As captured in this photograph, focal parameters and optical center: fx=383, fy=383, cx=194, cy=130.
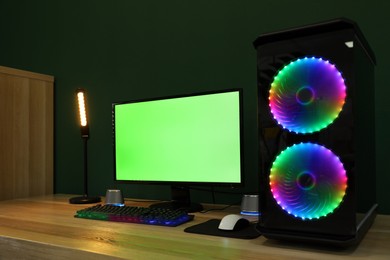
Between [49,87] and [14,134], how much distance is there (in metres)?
0.30

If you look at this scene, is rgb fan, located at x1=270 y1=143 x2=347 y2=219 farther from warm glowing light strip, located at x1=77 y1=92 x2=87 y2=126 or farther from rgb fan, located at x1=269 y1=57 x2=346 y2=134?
warm glowing light strip, located at x1=77 y1=92 x2=87 y2=126

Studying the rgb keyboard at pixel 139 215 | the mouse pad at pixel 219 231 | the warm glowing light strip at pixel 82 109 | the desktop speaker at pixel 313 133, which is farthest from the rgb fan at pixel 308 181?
the warm glowing light strip at pixel 82 109

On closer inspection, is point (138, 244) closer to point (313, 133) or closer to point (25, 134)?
point (313, 133)

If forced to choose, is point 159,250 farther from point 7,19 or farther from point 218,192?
point 7,19

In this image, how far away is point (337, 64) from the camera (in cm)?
74

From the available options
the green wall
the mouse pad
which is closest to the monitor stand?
the green wall

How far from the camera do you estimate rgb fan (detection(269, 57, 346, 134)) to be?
2.45 ft

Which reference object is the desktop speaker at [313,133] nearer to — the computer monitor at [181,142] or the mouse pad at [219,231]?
the mouse pad at [219,231]

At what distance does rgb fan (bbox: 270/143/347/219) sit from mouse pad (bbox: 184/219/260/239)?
0.11m

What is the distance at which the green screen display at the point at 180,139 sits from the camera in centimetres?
121

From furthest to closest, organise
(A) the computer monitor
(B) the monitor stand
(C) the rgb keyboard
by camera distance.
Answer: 1. (B) the monitor stand
2. (A) the computer monitor
3. (C) the rgb keyboard

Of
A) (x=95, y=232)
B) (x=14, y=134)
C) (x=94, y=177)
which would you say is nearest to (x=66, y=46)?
(x=14, y=134)

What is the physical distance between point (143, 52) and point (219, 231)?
0.96m

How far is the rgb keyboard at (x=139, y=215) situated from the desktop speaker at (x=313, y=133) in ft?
0.96
